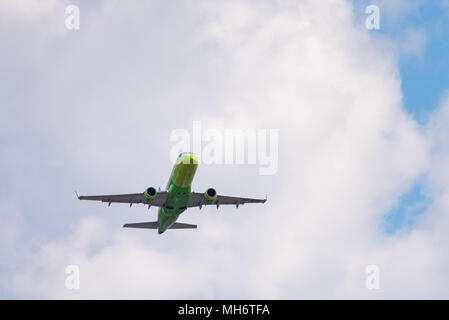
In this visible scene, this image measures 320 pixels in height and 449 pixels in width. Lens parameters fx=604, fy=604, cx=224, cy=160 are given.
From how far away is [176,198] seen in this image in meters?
68.8

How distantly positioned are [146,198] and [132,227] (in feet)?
39.7

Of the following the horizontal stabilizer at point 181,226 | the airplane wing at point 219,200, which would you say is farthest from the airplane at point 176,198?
the horizontal stabilizer at point 181,226

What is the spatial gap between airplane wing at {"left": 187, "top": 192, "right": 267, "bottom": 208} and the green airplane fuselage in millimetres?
1888

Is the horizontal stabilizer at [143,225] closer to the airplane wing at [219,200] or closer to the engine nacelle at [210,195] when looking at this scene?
the airplane wing at [219,200]

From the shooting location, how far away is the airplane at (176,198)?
6456 cm

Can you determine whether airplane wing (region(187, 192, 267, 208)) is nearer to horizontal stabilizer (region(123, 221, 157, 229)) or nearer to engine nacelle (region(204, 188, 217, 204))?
engine nacelle (region(204, 188, 217, 204))

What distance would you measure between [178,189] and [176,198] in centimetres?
189

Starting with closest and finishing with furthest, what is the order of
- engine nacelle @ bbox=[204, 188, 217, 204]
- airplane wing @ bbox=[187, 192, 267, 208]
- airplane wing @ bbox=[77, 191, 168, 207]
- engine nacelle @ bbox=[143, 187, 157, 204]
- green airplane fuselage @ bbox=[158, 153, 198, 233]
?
green airplane fuselage @ bbox=[158, 153, 198, 233]
engine nacelle @ bbox=[143, 187, 157, 204]
airplane wing @ bbox=[77, 191, 168, 207]
engine nacelle @ bbox=[204, 188, 217, 204]
airplane wing @ bbox=[187, 192, 267, 208]

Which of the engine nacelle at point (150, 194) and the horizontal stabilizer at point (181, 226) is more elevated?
the engine nacelle at point (150, 194)

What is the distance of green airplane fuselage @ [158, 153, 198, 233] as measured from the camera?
209 feet

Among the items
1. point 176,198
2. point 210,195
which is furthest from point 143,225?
point 210,195

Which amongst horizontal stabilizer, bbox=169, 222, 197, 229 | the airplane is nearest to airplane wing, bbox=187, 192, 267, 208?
the airplane
